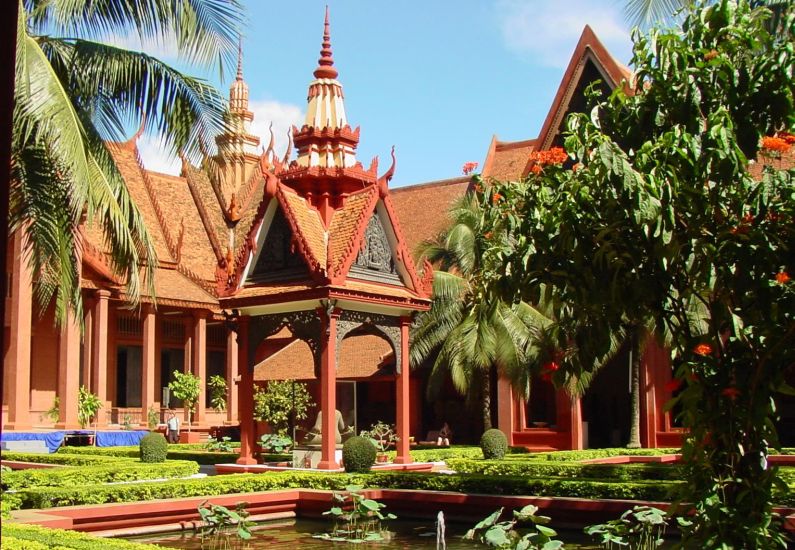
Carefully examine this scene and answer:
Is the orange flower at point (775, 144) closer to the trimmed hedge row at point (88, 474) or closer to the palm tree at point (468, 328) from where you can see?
the trimmed hedge row at point (88, 474)

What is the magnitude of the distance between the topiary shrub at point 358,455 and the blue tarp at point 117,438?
1514cm

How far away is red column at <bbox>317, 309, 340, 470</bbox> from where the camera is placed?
16.4 m

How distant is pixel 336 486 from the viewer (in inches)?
577

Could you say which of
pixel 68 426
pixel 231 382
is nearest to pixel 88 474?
pixel 68 426

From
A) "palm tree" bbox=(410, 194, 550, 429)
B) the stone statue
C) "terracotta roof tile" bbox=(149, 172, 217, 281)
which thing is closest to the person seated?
"palm tree" bbox=(410, 194, 550, 429)

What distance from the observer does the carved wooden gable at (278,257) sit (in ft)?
56.1

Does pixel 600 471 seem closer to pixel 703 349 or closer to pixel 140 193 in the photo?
pixel 703 349

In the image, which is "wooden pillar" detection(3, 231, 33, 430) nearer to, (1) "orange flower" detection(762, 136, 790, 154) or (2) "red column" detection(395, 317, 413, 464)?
(2) "red column" detection(395, 317, 413, 464)

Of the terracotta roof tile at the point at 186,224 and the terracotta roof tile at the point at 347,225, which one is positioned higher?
the terracotta roof tile at the point at 186,224

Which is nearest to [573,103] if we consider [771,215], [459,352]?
[459,352]

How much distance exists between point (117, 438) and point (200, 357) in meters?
5.91

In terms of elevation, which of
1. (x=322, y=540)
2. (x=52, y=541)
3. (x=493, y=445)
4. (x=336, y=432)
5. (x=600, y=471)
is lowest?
(x=322, y=540)

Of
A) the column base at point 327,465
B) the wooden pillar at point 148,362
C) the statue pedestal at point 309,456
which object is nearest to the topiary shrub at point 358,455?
the column base at point 327,465

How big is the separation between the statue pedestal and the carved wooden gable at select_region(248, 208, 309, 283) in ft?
10.3
